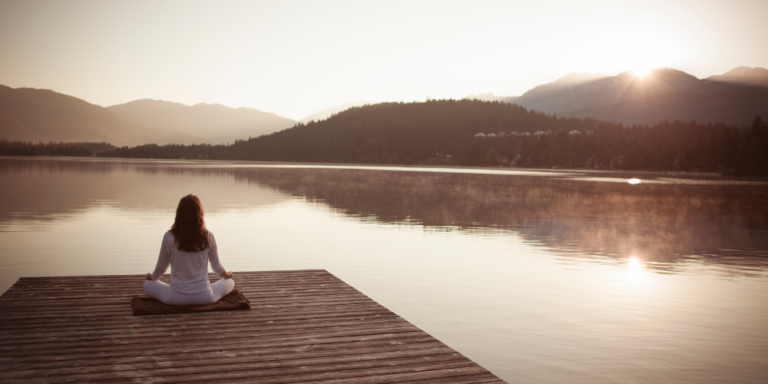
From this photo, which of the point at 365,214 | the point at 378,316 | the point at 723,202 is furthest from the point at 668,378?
the point at 723,202

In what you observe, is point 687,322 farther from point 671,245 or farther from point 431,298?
point 671,245

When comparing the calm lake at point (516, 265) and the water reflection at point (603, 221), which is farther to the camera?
the water reflection at point (603, 221)

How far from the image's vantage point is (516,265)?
16.8 meters

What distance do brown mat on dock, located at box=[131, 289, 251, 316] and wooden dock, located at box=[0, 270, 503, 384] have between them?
105 millimetres

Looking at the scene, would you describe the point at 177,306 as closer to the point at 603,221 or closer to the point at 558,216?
the point at 603,221

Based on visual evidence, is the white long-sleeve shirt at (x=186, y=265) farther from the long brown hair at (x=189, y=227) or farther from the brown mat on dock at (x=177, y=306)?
the brown mat on dock at (x=177, y=306)

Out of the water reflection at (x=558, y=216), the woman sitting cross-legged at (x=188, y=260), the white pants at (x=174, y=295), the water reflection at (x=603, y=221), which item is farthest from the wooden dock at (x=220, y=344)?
the water reflection at (x=603, y=221)

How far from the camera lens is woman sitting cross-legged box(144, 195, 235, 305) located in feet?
25.7

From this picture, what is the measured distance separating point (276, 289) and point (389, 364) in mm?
4358

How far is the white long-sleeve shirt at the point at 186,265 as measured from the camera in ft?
26.0

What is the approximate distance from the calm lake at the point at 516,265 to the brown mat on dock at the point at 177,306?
2221mm

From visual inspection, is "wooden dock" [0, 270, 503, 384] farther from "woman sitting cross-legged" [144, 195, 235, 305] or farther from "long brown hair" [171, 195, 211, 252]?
"long brown hair" [171, 195, 211, 252]

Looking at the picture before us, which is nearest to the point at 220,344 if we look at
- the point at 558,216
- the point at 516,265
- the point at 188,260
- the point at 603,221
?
the point at 188,260

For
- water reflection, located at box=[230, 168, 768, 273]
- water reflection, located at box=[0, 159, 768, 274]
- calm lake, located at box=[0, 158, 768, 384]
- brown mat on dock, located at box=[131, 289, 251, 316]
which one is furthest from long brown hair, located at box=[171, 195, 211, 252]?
water reflection, located at box=[230, 168, 768, 273]
